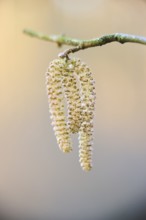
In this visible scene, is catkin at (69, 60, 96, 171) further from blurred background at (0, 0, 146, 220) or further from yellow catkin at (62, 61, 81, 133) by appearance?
blurred background at (0, 0, 146, 220)

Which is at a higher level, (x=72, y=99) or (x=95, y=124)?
(x=95, y=124)

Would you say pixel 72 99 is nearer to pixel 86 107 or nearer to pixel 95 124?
pixel 86 107

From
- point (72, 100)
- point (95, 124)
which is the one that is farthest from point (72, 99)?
point (95, 124)

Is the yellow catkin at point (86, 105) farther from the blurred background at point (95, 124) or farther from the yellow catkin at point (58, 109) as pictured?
the blurred background at point (95, 124)

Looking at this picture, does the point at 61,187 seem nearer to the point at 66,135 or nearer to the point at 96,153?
the point at 96,153

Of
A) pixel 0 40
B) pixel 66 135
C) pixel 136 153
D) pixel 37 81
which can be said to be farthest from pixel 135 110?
Answer: pixel 66 135

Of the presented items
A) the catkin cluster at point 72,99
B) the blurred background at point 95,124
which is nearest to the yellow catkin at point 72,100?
the catkin cluster at point 72,99
